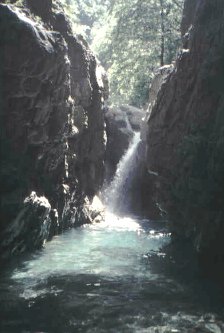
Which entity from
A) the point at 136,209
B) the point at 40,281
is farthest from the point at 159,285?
the point at 136,209

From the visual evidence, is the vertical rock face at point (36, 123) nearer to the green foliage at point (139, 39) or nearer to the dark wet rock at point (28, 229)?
the dark wet rock at point (28, 229)

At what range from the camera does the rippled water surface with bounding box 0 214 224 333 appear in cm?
1104

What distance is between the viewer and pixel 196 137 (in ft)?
55.8

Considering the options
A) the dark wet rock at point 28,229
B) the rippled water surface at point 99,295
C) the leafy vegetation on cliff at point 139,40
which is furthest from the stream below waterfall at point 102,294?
the leafy vegetation on cliff at point 139,40

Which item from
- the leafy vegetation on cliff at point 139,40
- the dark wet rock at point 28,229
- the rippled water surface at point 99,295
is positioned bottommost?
the rippled water surface at point 99,295

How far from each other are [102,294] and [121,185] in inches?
879

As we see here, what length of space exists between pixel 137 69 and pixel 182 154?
2513 centimetres

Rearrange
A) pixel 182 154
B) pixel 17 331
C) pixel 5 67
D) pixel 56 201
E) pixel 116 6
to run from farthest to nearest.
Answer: pixel 116 6
pixel 56 201
pixel 5 67
pixel 182 154
pixel 17 331

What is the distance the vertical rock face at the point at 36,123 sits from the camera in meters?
18.5

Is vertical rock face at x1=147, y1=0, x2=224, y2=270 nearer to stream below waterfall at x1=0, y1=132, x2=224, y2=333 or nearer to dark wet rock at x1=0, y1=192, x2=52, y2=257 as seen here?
stream below waterfall at x1=0, y1=132, x2=224, y2=333

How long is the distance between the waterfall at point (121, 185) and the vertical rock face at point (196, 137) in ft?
33.0

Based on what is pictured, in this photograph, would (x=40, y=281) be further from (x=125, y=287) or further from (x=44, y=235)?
A: (x=44, y=235)

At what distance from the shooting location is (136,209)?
35.0 meters

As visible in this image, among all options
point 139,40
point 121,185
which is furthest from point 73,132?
point 139,40
